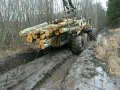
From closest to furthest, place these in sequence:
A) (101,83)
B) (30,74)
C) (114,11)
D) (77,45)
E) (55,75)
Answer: (101,83) → (30,74) → (55,75) → (77,45) → (114,11)

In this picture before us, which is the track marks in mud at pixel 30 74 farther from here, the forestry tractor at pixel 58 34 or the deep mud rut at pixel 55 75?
the forestry tractor at pixel 58 34

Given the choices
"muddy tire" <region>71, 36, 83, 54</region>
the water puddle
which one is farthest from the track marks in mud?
the water puddle

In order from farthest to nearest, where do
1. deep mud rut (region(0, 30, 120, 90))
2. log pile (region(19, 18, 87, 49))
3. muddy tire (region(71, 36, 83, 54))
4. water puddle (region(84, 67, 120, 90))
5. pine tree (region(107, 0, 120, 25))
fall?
pine tree (region(107, 0, 120, 25)) < muddy tire (region(71, 36, 83, 54)) < log pile (region(19, 18, 87, 49)) < deep mud rut (region(0, 30, 120, 90)) < water puddle (region(84, 67, 120, 90))

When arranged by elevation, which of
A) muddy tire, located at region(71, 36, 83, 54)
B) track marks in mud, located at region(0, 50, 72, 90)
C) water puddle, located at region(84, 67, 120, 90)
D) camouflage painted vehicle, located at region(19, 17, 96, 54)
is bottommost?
water puddle, located at region(84, 67, 120, 90)

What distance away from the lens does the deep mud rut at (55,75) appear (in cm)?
720

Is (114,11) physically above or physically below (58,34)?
above

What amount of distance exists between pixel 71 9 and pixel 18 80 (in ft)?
22.4

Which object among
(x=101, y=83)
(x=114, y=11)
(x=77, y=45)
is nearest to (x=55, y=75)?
(x=101, y=83)

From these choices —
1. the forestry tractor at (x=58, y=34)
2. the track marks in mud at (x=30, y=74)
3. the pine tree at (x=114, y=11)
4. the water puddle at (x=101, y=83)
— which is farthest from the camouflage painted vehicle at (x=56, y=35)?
the pine tree at (x=114, y=11)

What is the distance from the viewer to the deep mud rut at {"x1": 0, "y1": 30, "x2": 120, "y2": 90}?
720cm

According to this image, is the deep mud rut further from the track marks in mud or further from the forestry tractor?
the forestry tractor

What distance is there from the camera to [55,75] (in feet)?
29.2

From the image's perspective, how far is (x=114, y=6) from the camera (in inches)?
1603

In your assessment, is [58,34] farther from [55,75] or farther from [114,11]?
[114,11]
